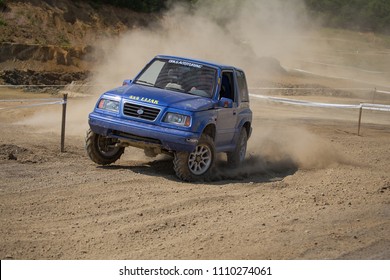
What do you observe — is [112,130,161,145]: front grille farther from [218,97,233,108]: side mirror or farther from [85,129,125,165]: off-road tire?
[218,97,233,108]: side mirror

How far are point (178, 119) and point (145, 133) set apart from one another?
0.54 meters

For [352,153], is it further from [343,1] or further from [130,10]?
[343,1]

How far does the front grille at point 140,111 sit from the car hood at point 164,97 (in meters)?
0.10

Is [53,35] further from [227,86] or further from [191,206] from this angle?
[191,206]

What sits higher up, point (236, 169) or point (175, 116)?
point (175, 116)

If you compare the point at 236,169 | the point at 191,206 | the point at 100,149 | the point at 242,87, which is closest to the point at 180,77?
the point at 242,87

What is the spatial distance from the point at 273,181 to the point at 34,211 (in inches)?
179

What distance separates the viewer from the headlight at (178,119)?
1095 cm

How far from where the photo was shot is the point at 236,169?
12.9 metres

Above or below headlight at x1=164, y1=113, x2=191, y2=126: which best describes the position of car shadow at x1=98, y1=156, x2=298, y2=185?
below

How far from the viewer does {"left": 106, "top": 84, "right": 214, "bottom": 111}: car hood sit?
1108 centimetres

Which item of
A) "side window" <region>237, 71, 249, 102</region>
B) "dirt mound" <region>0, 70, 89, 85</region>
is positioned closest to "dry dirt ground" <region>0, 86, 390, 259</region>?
"side window" <region>237, 71, 249, 102</region>

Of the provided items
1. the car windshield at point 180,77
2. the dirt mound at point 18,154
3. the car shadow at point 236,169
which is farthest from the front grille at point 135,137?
the dirt mound at point 18,154

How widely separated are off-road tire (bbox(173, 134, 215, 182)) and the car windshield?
97cm
